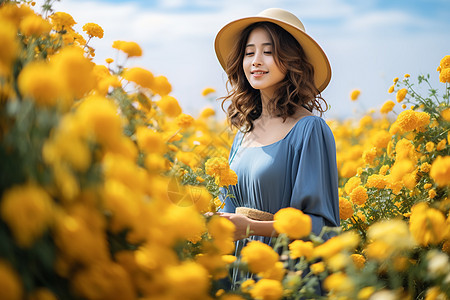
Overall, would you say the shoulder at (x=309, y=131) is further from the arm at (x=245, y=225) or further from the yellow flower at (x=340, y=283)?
the yellow flower at (x=340, y=283)

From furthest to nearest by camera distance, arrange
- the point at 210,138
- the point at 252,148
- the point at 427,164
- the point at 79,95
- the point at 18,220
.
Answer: the point at 427,164, the point at 252,148, the point at 210,138, the point at 79,95, the point at 18,220

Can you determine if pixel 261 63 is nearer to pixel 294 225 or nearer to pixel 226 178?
pixel 226 178

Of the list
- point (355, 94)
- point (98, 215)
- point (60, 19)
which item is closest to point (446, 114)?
point (60, 19)

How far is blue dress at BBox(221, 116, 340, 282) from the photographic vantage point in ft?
6.00

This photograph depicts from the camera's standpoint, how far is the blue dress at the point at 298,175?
1.83 m

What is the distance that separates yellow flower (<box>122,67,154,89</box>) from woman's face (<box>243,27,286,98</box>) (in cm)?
96

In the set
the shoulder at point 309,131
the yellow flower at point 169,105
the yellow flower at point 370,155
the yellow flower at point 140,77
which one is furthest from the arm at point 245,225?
the yellow flower at point 370,155

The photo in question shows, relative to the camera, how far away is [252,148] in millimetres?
2141

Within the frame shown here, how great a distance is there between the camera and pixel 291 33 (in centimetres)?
214

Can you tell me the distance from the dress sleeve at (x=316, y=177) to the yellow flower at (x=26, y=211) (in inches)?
51.4

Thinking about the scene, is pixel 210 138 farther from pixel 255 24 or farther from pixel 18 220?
pixel 18 220

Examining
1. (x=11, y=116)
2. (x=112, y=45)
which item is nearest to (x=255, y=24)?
(x=112, y=45)

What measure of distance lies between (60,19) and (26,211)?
3.87 feet

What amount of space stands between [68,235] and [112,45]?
0.97 meters
